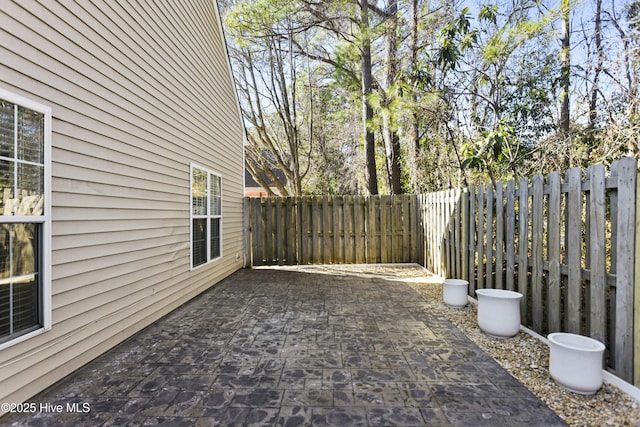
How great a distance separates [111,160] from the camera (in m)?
3.28

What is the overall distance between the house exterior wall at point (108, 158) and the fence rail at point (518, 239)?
10.3 feet

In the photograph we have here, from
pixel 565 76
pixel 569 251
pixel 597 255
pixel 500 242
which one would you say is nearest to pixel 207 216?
pixel 500 242

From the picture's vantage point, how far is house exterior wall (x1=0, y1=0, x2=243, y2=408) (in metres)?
2.40

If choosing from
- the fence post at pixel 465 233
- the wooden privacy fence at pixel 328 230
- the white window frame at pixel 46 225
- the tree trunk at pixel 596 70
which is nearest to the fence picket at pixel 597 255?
the fence post at pixel 465 233

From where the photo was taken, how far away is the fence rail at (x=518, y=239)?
2.42 m

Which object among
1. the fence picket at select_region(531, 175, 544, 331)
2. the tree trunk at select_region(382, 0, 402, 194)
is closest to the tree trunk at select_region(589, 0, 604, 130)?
the fence picket at select_region(531, 175, 544, 331)

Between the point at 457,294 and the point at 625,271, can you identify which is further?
the point at 457,294

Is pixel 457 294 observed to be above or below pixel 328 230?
below

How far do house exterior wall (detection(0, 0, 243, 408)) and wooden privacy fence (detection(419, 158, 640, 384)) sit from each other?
4156 millimetres

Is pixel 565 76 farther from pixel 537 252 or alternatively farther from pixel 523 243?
pixel 537 252

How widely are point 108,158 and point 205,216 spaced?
8.20 feet

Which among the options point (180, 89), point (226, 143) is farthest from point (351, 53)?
point (180, 89)

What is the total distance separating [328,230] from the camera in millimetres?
8047

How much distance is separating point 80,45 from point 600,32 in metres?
7.97
